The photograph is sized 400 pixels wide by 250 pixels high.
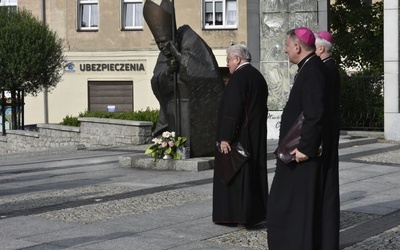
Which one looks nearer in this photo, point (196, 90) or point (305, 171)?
point (305, 171)

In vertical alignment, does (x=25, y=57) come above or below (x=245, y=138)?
above

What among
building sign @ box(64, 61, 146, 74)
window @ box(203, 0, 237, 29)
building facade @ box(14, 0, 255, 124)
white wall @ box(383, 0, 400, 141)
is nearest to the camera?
white wall @ box(383, 0, 400, 141)

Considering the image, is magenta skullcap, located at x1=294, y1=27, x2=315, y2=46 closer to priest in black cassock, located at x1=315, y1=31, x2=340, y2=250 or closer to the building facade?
priest in black cassock, located at x1=315, y1=31, x2=340, y2=250

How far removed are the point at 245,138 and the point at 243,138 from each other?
2 centimetres

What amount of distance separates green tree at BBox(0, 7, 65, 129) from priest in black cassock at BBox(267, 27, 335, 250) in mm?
21135

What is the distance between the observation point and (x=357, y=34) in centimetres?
2664

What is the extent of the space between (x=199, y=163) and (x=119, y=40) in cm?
2272

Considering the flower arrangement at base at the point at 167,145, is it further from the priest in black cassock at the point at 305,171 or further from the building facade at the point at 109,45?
the building facade at the point at 109,45

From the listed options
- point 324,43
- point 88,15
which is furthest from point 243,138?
point 88,15

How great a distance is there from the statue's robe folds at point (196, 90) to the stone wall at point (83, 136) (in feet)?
22.4

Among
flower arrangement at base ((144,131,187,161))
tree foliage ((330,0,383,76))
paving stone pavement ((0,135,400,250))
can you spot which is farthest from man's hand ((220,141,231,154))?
tree foliage ((330,0,383,76))

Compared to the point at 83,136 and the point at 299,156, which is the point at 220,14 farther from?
the point at 299,156

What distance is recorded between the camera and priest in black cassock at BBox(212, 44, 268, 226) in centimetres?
897

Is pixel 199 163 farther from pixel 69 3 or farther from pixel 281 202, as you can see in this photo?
pixel 69 3
